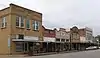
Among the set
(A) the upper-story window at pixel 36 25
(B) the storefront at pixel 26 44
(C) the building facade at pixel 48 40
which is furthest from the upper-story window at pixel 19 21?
(C) the building facade at pixel 48 40

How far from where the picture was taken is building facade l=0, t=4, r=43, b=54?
1453 inches

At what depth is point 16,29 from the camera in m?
38.0

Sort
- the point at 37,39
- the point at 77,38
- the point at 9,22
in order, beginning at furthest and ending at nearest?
1. the point at 77,38
2. the point at 37,39
3. the point at 9,22

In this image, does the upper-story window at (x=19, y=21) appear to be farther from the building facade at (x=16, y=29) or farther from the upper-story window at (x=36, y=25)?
the upper-story window at (x=36, y=25)

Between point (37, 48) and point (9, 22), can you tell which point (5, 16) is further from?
point (37, 48)

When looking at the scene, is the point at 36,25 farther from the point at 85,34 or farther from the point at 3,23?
the point at 85,34

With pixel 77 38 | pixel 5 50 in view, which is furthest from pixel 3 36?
pixel 77 38

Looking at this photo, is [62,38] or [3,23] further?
[62,38]

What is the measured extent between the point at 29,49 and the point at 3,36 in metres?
5.61

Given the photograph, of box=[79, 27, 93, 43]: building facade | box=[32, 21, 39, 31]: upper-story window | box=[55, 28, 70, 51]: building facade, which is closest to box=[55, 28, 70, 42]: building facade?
box=[55, 28, 70, 51]: building facade

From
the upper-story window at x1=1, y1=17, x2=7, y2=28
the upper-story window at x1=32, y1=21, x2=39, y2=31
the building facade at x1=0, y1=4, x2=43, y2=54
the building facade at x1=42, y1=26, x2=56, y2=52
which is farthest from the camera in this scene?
the building facade at x1=42, y1=26, x2=56, y2=52

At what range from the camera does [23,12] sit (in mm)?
39625

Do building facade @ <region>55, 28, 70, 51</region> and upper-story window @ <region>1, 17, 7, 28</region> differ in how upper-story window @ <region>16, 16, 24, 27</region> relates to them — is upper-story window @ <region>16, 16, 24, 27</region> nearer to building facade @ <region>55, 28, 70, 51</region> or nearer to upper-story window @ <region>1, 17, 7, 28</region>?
upper-story window @ <region>1, 17, 7, 28</region>

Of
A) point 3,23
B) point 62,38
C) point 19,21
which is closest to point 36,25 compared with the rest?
point 19,21
